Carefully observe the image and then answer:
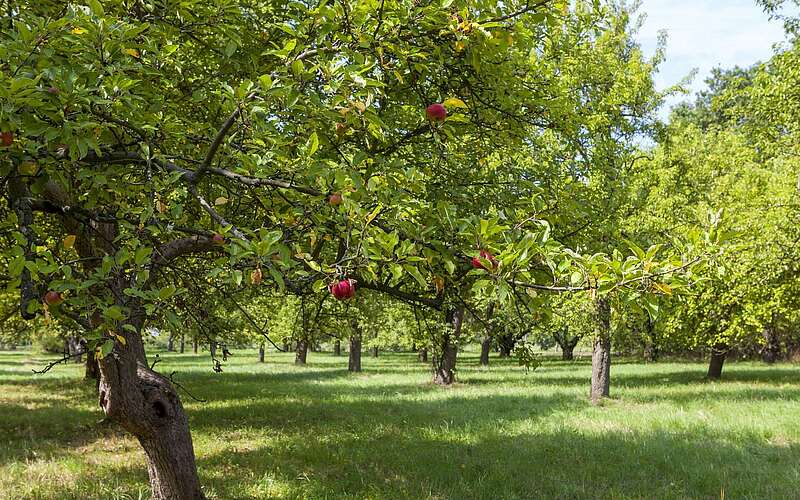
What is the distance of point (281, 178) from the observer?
405 centimetres

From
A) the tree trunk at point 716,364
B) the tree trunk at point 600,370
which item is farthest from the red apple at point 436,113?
the tree trunk at point 716,364

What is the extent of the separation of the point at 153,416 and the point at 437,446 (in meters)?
6.06

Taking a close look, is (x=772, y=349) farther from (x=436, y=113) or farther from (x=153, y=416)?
(x=436, y=113)

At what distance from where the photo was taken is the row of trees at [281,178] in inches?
124

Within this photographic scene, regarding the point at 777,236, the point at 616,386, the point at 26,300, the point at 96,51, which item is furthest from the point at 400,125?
the point at 616,386

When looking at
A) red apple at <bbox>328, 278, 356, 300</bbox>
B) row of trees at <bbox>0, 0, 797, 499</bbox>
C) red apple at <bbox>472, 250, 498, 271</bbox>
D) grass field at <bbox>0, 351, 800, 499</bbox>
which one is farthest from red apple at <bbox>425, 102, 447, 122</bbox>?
grass field at <bbox>0, 351, 800, 499</bbox>

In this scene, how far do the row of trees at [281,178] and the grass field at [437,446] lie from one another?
226 cm

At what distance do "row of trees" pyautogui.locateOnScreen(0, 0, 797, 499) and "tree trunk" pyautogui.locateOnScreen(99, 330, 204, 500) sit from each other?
0.02 metres

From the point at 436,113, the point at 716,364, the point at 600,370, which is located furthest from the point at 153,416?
the point at 716,364

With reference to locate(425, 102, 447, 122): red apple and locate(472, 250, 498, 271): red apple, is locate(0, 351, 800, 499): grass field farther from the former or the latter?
locate(425, 102, 447, 122): red apple

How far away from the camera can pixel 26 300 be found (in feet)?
10.4

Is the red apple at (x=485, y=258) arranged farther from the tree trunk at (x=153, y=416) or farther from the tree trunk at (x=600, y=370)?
the tree trunk at (x=600, y=370)

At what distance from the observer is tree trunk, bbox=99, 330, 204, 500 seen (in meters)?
6.48

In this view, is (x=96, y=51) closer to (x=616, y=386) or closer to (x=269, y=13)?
(x=269, y=13)
